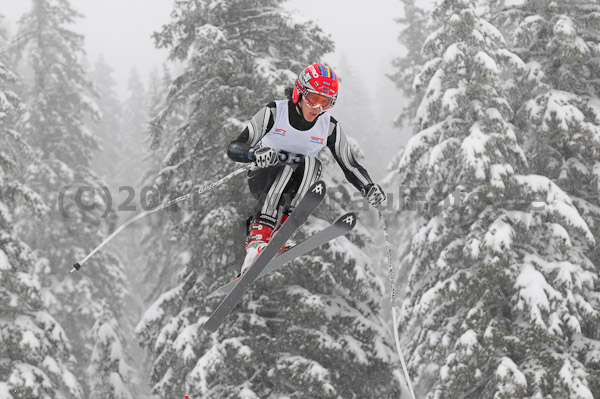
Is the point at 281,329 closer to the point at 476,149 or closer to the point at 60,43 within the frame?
the point at 476,149

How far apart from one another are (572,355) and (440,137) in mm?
4511

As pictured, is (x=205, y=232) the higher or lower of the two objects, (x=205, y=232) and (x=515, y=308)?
the lower

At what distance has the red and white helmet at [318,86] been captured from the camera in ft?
18.2

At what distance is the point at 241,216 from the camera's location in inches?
422

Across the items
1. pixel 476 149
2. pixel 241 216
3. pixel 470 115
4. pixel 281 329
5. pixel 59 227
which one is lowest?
pixel 59 227

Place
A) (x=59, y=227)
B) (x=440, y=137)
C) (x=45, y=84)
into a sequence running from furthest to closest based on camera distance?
(x=45, y=84) → (x=59, y=227) → (x=440, y=137)

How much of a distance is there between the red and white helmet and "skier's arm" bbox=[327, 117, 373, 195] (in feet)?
1.76

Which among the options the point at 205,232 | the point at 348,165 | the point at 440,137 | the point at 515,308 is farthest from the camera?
the point at 440,137

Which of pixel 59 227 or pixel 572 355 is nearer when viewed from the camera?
A: pixel 572 355

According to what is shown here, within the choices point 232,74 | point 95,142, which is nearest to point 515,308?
point 232,74

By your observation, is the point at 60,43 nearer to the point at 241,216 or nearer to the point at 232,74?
the point at 232,74

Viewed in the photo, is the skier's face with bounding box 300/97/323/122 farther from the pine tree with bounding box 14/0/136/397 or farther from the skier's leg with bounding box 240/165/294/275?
the pine tree with bounding box 14/0/136/397

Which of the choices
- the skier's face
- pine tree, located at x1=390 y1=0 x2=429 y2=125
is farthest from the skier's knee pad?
pine tree, located at x1=390 y1=0 x2=429 y2=125

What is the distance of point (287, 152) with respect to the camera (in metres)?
6.04
